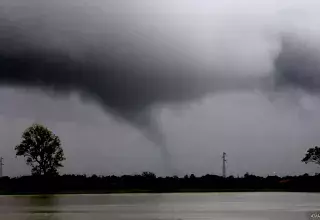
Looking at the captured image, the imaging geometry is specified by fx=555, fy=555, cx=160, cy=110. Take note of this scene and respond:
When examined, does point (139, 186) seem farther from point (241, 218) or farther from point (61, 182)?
point (241, 218)

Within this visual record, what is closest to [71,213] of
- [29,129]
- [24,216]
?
[24,216]

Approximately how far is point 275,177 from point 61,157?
115 feet

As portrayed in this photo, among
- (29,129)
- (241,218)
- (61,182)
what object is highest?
(29,129)

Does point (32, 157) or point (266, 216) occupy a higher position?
point (32, 157)

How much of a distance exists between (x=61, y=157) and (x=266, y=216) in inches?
1843

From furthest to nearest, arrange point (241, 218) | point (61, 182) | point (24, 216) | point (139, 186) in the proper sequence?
point (139, 186)
point (61, 182)
point (24, 216)
point (241, 218)

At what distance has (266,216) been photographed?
2328 cm

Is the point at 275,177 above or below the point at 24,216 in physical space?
above

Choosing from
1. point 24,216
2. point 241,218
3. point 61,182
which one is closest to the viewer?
point 241,218

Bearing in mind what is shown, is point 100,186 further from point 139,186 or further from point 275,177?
point 275,177

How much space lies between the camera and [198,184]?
71.5 metres

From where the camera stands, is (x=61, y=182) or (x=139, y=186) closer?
(x=61, y=182)

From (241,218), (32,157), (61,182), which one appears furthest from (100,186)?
(241,218)

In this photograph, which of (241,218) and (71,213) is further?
(71,213)
